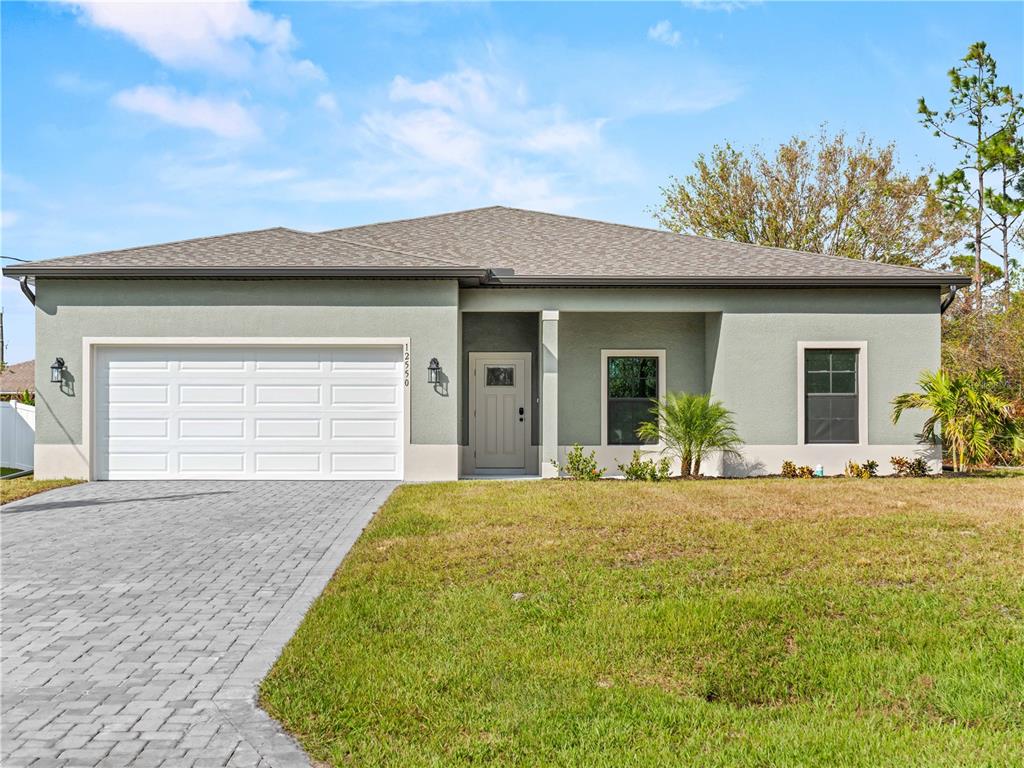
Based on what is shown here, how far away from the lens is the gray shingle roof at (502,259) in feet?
41.6

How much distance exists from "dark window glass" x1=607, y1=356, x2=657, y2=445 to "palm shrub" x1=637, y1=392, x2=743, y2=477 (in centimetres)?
45

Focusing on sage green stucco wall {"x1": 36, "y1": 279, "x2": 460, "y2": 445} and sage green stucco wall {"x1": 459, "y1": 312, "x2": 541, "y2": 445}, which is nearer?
sage green stucco wall {"x1": 36, "y1": 279, "x2": 460, "y2": 445}

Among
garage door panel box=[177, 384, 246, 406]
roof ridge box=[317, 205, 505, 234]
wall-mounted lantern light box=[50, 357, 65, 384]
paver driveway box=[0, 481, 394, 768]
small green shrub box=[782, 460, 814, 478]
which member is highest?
roof ridge box=[317, 205, 505, 234]

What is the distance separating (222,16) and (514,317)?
746 cm

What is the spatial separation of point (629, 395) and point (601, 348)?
3.58 ft

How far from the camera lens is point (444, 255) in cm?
1513

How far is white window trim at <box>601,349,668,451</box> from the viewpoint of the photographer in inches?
572

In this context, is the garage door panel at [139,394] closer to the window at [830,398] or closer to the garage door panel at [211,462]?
the garage door panel at [211,462]

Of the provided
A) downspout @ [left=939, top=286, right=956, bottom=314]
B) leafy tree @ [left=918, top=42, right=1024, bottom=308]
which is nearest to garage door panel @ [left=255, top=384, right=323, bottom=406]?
downspout @ [left=939, top=286, right=956, bottom=314]

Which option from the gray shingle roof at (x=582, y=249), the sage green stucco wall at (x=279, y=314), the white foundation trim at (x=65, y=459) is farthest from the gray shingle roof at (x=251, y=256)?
the white foundation trim at (x=65, y=459)

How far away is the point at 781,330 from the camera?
1388cm

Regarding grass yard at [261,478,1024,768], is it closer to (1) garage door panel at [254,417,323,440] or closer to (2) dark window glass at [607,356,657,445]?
(1) garage door panel at [254,417,323,440]

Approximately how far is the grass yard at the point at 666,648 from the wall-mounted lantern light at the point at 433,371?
4.75m

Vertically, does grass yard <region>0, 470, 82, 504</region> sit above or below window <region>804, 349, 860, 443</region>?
below
